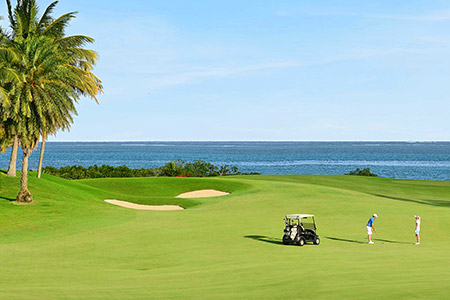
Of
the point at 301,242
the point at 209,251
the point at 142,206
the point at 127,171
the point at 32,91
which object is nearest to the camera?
the point at 209,251

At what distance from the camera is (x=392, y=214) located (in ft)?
106

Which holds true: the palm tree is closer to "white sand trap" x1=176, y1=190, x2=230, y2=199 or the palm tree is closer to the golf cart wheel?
"white sand trap" x1=176, y1=190, x2=230, y2=199

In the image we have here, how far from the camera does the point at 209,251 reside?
66.9 ft

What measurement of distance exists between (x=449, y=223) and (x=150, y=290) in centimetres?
2090

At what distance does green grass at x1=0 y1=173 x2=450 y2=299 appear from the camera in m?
13.4

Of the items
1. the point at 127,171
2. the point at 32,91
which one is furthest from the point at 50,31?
the point at 127,171

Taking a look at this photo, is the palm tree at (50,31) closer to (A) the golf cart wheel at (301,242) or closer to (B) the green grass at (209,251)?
(B) the green grass at (209,251)

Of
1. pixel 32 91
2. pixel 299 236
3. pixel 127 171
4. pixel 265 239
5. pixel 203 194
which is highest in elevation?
pixel 32 91

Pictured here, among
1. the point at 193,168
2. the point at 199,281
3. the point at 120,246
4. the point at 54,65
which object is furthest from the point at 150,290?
the point at 193,168

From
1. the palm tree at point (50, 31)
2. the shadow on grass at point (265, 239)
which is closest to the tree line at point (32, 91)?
the palm tree at point (50, 31)

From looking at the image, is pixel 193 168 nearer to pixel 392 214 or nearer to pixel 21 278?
pixel 392 214

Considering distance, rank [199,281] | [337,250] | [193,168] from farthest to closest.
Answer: [193,168], [337,250], [199,281]

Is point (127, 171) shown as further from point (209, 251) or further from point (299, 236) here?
point (209, 251)

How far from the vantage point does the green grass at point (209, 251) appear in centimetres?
1345
